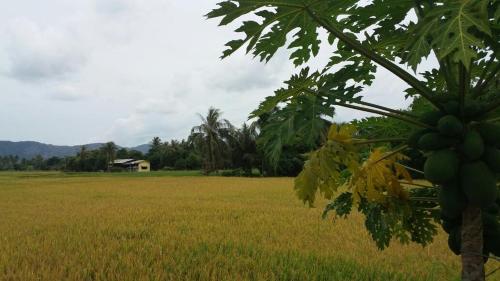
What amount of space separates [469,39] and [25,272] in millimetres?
5229

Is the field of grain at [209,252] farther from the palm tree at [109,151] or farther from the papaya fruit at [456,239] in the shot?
the palm tree at [109,151]

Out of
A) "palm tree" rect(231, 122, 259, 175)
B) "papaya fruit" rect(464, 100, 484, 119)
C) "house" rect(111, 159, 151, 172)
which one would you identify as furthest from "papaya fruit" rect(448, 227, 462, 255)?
"house" rect(111, 159, 151, 172)

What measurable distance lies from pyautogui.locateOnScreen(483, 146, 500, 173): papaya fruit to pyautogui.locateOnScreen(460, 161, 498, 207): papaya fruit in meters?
0.03

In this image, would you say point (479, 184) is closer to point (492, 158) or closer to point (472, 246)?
point (492, 158)

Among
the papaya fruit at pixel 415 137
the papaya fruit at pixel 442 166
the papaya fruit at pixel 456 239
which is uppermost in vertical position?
the papaya fruit at pixel 415 137

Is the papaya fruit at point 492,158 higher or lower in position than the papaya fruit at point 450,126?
lower

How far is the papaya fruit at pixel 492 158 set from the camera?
124 centimetres

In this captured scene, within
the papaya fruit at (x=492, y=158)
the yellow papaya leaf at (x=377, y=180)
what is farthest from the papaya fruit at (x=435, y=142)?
the yellow papaya leaf at (x=377, y=180)

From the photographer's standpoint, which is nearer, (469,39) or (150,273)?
(469,39)

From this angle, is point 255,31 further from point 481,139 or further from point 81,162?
point 81,162

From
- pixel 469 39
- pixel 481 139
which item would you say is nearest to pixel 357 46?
pixel 469 39

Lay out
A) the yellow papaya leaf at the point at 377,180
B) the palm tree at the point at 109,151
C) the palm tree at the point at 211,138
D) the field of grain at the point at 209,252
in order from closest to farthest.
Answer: the yellow papaya leaf at the point at 377,180 < the field of grain at the point at 209,252 < the palm tree at the point at 211,138 < the palm tree at the point at 109,151

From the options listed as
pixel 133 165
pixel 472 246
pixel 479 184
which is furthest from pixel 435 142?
pixel 133 165

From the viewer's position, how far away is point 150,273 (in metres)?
4.76
